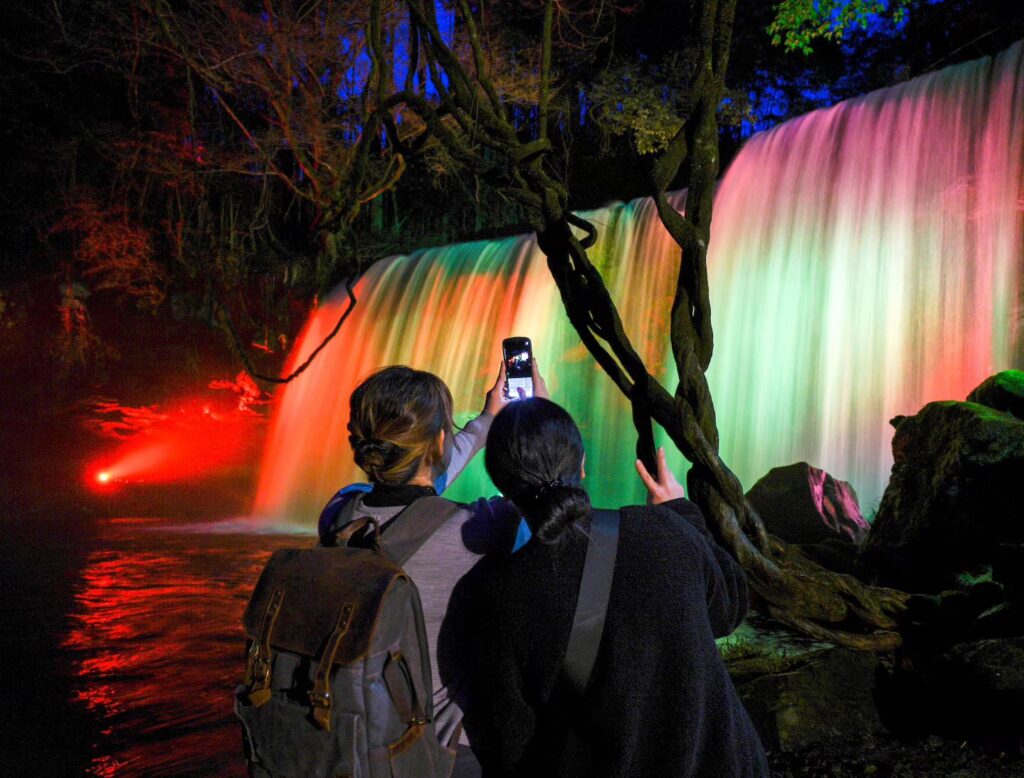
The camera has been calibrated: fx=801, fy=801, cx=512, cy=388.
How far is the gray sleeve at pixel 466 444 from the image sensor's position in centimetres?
238

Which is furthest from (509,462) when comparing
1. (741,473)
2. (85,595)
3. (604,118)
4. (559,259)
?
(604,118)

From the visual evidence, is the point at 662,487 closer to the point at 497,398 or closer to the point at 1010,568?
the point at 497,398

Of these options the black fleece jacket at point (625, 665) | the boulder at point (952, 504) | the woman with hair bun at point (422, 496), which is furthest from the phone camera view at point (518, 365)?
the boulder at point (952, 504)

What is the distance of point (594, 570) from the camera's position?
64.2 inches

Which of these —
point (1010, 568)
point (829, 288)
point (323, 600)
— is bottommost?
point (1010, 568)

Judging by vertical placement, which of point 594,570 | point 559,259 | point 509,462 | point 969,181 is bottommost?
point 594,570

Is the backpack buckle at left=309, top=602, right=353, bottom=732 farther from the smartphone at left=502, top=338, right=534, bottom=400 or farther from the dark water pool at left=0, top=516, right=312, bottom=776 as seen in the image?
the dark water pool at left=0, top=516, right=312, bottom=776

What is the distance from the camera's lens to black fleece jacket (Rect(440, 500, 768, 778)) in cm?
162

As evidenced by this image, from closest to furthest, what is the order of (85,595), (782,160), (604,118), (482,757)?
(482,757) → (85,595) → (782,160) → (604,118)

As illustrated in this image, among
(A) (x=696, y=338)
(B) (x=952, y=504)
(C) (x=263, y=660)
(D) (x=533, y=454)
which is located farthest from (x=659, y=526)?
(B) (x=952, y=504)

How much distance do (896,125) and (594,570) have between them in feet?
31.0

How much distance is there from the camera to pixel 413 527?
5.94 feet

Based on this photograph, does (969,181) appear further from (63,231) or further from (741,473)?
(63,231)

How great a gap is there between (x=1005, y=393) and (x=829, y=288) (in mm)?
3825
